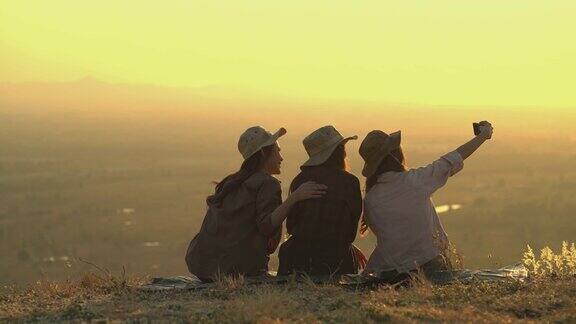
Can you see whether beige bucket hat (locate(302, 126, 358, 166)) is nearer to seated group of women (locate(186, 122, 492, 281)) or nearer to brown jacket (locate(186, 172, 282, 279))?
seated group of women (locate(186, 122, 492, 281))

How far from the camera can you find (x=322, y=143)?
7.58m

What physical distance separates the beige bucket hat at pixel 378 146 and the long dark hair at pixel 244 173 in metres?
0.84

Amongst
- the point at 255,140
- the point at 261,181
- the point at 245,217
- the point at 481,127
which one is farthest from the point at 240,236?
the point at 481,127

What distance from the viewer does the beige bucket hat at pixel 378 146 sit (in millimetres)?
7457

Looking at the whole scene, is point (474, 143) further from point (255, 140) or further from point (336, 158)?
point (255, 140)

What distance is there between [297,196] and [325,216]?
0.34 meters

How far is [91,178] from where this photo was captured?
178250 mm

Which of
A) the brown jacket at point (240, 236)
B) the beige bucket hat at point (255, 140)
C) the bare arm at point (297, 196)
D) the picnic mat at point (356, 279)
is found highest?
the beige bucket hat at point (255, 140)

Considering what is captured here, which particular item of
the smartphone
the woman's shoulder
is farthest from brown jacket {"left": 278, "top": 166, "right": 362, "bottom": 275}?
the smartphone

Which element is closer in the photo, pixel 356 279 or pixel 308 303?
pixel 308 303

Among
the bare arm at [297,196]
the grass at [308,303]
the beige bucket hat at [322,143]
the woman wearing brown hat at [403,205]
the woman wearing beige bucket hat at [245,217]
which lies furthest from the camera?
the woman wearing beige bucket hat at [245,217]

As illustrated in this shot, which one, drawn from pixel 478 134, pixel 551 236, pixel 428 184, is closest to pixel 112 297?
pixel 428 184

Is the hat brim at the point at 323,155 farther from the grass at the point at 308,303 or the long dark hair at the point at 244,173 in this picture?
the grass at the point at 308,303

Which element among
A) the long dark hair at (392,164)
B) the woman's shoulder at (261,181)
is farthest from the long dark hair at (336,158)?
the woman's shoulder at (261,181)
